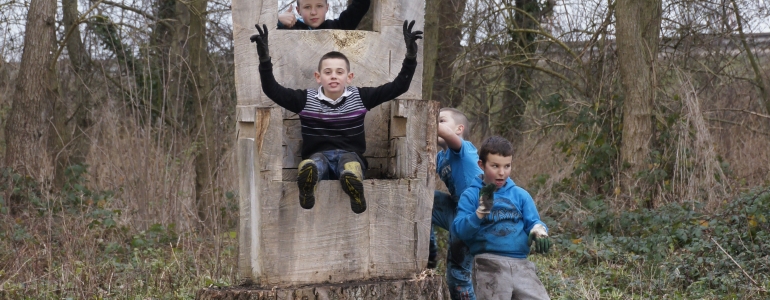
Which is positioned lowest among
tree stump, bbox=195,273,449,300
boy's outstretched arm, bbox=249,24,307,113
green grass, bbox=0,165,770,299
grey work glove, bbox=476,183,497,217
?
green grass, bbox=0,165,770,299

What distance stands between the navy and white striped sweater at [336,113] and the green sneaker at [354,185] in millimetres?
289

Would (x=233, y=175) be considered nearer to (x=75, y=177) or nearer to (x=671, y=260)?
(x=75, y=177)

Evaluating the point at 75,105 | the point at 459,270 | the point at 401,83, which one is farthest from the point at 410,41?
the point at 75,105

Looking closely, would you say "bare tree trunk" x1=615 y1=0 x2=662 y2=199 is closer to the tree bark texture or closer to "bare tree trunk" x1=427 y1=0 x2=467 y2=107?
the tree bark texture

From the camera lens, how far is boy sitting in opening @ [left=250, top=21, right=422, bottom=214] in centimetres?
434

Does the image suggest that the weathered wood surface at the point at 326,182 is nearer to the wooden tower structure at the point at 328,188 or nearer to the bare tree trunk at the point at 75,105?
the wooden tower structure at the point at 328,188

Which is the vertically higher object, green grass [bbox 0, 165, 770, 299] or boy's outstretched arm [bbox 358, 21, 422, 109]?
boy's outstretched arm [bbox 358, 21, 422, 109]

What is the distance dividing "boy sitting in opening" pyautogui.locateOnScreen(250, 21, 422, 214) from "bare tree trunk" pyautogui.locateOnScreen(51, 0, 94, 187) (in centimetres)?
641

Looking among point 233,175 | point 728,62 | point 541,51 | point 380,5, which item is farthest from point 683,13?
point 380,5

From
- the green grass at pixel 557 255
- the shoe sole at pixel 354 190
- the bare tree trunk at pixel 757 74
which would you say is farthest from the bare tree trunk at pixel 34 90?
the bare tree trunk at pixel 757 74

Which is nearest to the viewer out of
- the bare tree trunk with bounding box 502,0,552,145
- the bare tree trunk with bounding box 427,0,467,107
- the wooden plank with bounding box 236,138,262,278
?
the wooden plank with bounding box 236,138,262,278

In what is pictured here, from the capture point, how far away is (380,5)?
489 centimetres

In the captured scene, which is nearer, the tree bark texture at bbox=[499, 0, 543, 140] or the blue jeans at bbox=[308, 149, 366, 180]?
the blue jeans at bbox=[308, 149, 366, 180]

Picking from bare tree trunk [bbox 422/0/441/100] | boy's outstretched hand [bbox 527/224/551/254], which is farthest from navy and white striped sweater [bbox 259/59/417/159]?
bare tree trunk [bbox 422/0/441/100]
